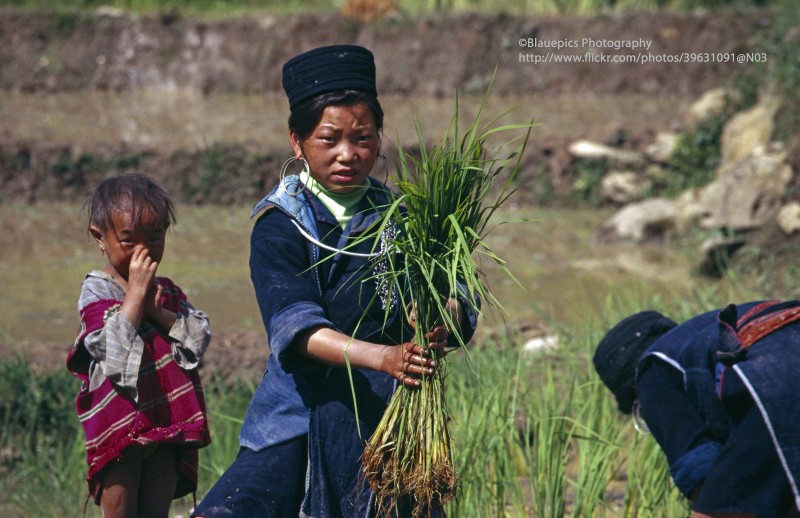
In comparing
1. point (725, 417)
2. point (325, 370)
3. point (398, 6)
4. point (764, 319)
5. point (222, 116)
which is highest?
point (398, 6)

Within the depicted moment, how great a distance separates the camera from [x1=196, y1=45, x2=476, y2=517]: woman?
228 cm

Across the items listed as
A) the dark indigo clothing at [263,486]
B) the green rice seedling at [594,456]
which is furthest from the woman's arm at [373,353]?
the green rice seedling at [594,456]

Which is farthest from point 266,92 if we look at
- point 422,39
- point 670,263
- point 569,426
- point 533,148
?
point 569,426

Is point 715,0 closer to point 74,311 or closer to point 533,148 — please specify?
point 533,148

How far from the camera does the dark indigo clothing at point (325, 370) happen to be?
230cm

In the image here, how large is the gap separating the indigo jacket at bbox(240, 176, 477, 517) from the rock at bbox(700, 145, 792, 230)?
18.3 ft

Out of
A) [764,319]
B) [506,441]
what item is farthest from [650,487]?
[764,319]

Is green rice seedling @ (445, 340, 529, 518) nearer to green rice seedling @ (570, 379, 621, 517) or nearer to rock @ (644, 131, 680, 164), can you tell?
green rice seedling @ (570, 379, 621, 517)

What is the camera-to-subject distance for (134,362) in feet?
8.36

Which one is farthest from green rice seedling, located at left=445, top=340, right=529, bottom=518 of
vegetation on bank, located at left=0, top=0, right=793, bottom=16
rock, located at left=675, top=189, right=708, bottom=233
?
vegetation on bank, located at left=0, top=0, right=793, bottom=16

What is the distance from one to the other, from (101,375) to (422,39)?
1141 centimetres

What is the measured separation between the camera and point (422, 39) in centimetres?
1355

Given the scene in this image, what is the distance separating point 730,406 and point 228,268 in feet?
19.5

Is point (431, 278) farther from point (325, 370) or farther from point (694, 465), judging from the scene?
point (694, 465)
